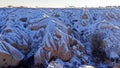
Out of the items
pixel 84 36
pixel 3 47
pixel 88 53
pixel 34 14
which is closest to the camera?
pixel 3 47

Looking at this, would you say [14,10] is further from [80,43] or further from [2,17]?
[80,43]

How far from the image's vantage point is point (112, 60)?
37.0 metres

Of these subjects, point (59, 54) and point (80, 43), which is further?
point (80, 43)

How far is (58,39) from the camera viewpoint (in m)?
37.4

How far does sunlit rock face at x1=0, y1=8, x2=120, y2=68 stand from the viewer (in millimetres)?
35969

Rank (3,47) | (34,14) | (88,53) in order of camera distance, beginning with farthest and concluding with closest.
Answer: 1. (34,14)
2. (88,53)
3. (3,47)

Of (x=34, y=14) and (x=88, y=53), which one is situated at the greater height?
(x=34, y=14)

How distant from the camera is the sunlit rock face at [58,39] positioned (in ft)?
118

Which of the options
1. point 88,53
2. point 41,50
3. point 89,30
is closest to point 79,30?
point 89,30

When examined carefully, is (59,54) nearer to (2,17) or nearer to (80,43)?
(80,43)

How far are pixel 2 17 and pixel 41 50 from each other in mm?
10720

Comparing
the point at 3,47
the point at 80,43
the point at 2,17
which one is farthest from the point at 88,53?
the point at 2,17

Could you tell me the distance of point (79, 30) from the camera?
42469mm

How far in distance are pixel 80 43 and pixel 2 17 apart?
1098 centimetres
